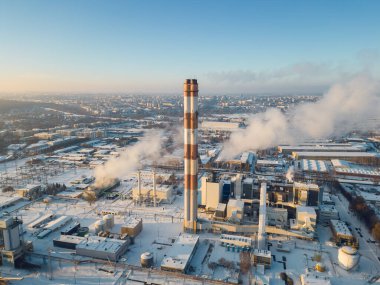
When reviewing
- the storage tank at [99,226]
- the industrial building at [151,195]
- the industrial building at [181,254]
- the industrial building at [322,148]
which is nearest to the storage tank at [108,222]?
the storage tank at [99,226]

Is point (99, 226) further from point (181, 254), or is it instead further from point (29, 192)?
point (29, 192)

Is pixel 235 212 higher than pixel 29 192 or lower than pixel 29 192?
higher

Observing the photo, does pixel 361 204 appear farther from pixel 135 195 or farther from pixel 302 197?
pixel 135 195

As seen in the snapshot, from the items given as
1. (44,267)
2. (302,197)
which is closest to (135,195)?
(44,267)

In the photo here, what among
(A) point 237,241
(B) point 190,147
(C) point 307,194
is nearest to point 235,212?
(A) point 237,241

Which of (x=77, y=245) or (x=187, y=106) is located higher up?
(x=187, y=106)

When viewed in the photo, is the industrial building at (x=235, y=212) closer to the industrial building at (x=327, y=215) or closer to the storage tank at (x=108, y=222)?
the industrial building at (x=327, y=215)
